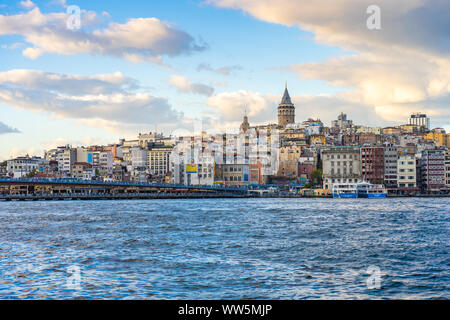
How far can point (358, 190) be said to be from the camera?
10644 centimetres

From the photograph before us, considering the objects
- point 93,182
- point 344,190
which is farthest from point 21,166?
point 344,190

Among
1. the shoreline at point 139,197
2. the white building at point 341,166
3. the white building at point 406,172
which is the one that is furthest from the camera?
the white building at point 341,166

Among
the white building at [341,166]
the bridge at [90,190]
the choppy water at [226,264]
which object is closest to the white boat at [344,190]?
the white building at [341,166]

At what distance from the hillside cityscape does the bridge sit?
15504 millimetres

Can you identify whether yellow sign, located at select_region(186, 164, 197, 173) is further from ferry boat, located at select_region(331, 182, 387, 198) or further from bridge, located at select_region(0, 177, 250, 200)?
ferry boat, located at select_region(331, 182, 387, 198)

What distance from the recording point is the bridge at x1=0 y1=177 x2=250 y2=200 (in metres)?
91.0

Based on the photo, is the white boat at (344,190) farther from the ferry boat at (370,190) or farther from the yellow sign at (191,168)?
the yellow sign at (191,168)

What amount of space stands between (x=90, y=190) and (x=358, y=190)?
5451cm

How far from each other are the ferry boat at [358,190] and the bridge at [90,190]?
1999 centimetres

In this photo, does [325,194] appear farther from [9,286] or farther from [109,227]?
[9,286]

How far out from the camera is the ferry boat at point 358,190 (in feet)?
341

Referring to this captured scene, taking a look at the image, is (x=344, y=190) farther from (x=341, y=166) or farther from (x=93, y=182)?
(x=93, y=182)

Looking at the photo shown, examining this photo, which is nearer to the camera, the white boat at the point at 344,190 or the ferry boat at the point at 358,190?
the ferry boat at the point at 358,190
